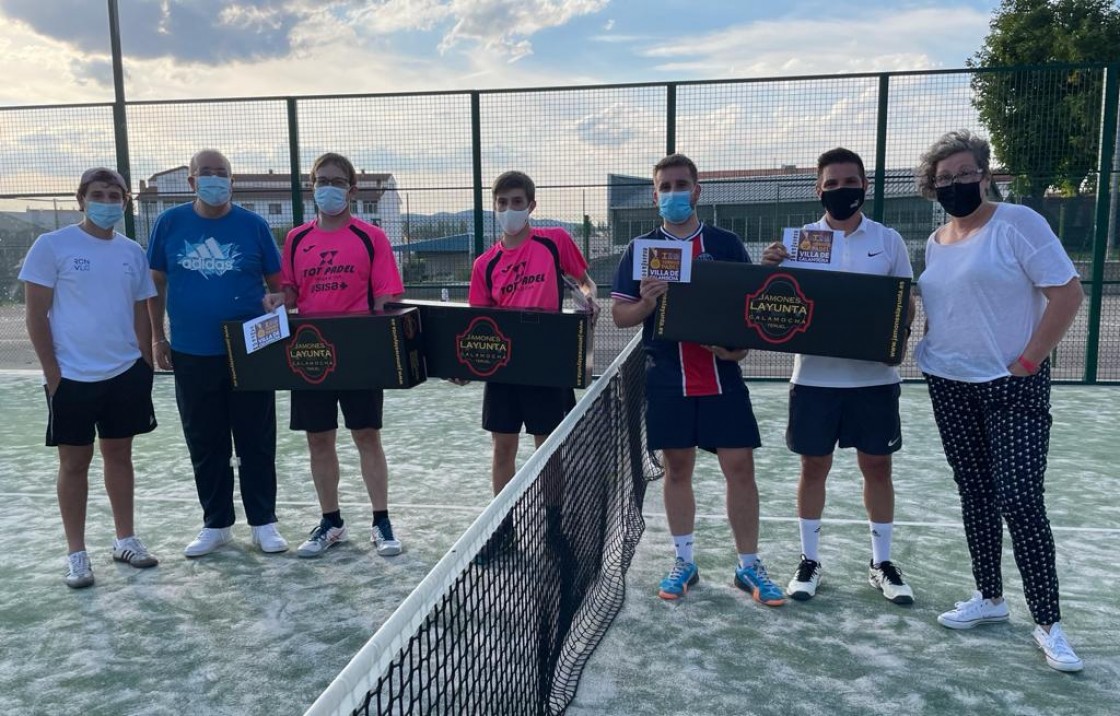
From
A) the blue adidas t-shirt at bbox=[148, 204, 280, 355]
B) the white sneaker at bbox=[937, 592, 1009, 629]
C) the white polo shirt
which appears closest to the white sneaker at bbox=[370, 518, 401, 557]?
the blue adidas t-shirt at bbox=[148, 204, 280, 355]

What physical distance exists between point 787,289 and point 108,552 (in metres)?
3.70

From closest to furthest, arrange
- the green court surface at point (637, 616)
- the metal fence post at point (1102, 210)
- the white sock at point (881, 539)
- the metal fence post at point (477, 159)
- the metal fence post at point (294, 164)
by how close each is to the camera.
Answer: the green court surface at point (637, 616)
the white sock at point (881, 539)
the metal fence post at point (1102, 210)
the metal fence post at point (477, 159)
the metal fence post at point (294, 164)

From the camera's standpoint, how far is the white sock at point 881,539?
3.76 metres

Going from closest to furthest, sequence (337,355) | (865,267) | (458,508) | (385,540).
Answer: (865,267), (337,355), (385,540), (458,508)

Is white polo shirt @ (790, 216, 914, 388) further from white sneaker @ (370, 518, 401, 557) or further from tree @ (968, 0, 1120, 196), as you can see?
tree @ (968, 0, 1120, 196)

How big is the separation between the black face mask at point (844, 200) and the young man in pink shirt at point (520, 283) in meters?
1.21

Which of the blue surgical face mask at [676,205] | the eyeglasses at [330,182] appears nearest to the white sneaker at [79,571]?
the eyeglasses at [330,182]

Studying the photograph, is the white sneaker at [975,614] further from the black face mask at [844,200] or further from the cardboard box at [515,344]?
the cardboard box at [515,344]

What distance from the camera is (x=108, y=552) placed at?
Answer: 4.45 meters

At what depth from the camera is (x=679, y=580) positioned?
12.3 feet

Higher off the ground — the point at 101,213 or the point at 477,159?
the point at 477,159

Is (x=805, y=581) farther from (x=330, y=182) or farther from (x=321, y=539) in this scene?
(x=330, y=182)

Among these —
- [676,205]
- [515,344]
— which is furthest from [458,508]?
[676,205]

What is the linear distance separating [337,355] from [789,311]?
2.09 m
